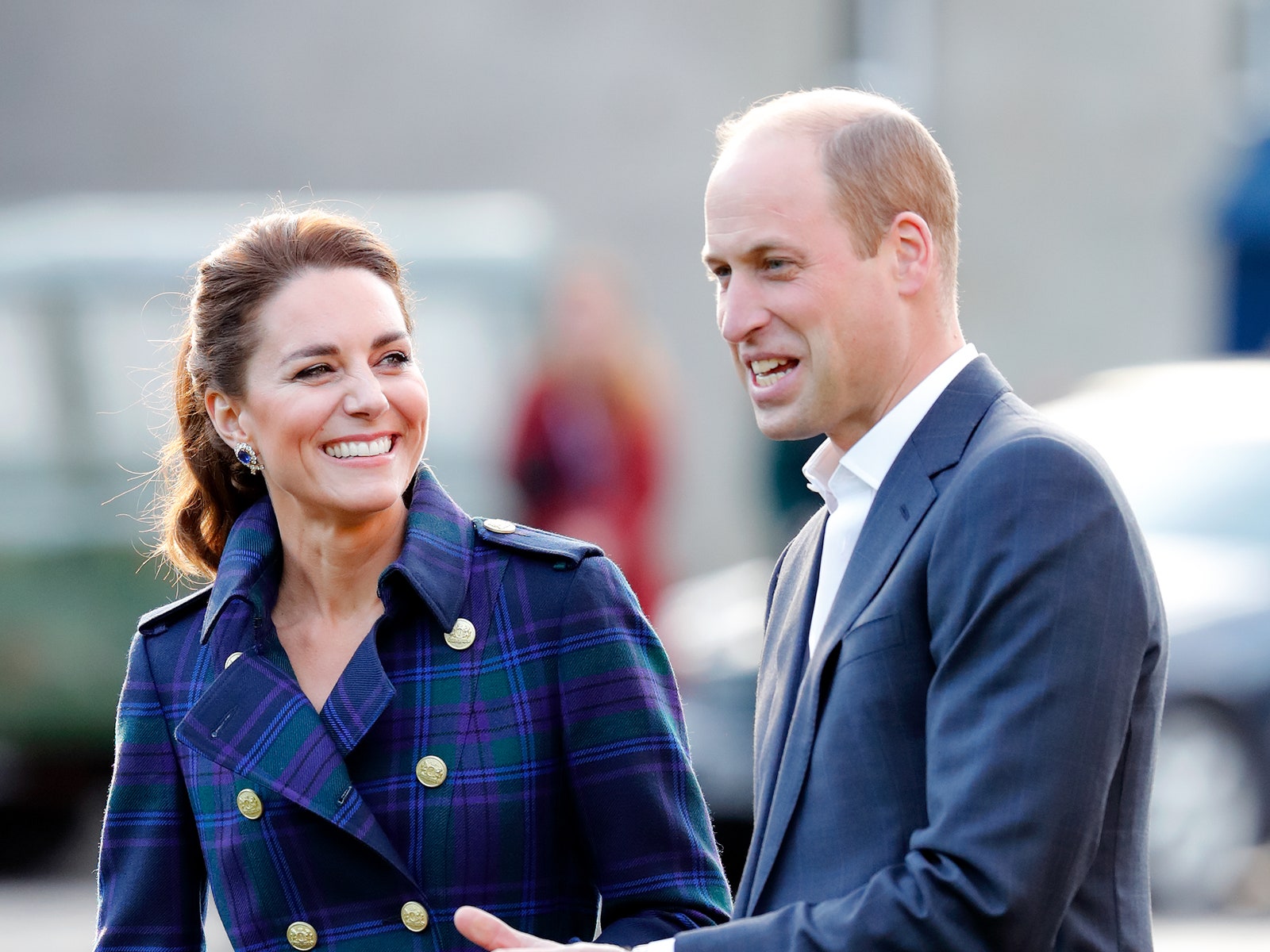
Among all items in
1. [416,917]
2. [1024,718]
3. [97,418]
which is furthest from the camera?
[97,418]

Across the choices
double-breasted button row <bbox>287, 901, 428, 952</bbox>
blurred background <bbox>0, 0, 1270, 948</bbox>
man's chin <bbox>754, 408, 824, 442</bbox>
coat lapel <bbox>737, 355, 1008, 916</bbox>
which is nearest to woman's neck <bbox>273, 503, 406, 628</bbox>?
double-breasted button row <bbox>287, 901, 428, 952</bbox>

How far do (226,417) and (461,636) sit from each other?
2.00ft

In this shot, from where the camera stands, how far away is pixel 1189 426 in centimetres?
812

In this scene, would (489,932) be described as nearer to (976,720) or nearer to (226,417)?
(976,720)

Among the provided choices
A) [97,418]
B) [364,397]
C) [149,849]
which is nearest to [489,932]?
[149,849]

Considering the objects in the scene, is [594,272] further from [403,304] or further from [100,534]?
[403,304]

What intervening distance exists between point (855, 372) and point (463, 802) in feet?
3.09

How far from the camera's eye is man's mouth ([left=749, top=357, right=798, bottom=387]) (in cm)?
258

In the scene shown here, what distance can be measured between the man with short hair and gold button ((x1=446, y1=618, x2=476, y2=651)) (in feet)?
1.63

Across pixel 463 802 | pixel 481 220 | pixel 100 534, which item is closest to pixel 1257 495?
pixel 481 220

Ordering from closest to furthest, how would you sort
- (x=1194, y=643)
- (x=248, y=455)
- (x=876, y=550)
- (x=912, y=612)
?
1. (x=912, y=612)
2. (x=876, y=550)
3. (x=248, y=455)
4. (x=1194, y=643)

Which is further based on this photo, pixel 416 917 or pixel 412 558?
pixel 412 558

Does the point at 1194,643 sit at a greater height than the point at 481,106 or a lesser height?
lesser

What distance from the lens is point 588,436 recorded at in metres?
8.79
